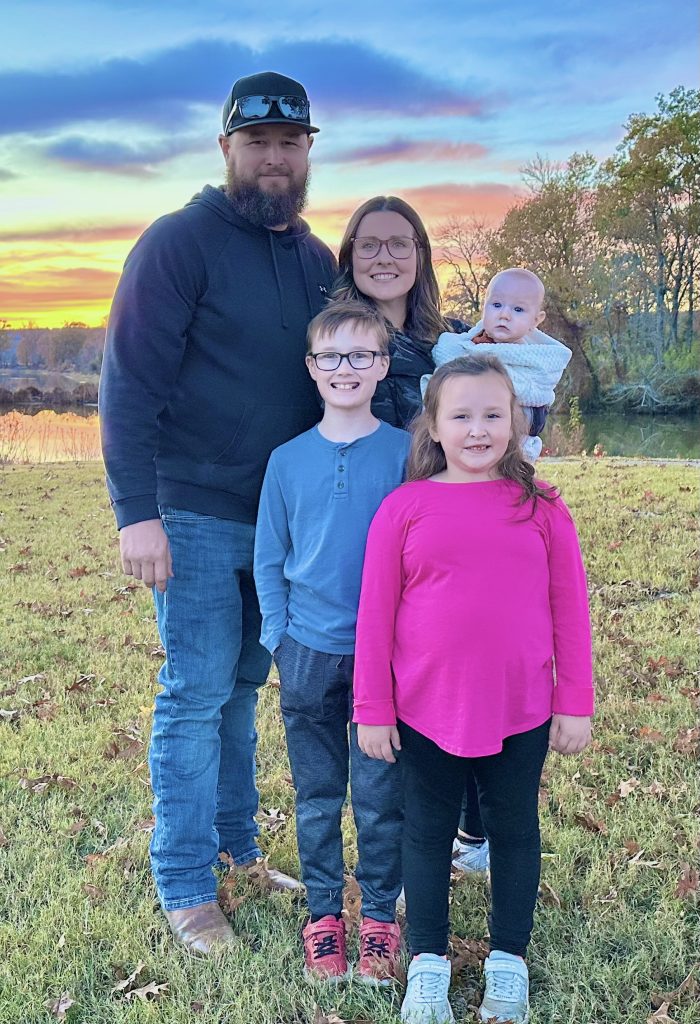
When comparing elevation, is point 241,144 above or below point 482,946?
above

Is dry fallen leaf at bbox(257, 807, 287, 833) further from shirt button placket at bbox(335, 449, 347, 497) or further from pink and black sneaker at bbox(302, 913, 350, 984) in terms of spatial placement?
shirt button placket at bbox(335, 449, 347, 497)

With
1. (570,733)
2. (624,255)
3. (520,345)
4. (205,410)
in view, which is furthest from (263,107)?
(624,255)

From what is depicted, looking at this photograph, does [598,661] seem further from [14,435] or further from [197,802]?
[14,435]

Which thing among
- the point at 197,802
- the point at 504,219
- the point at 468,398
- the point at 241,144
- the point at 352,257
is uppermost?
the point at 504,219

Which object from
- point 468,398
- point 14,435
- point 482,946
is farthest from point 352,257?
point 14,435

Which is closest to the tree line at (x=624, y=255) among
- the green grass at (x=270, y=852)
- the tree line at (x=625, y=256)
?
the tree line at (x=625, y=256)

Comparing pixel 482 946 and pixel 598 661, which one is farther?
pixel 598 661

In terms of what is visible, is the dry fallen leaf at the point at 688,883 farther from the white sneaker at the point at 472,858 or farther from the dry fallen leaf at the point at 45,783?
the dry fallen leaf at the point at 45,783

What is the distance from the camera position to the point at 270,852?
363 centimetres

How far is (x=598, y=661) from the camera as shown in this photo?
5.76 metres

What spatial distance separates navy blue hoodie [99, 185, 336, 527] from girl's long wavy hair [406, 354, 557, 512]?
0.55m

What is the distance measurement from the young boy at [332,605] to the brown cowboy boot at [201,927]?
34 cm

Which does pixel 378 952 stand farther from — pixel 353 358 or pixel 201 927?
pixel 353 358

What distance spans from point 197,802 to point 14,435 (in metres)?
24.3
